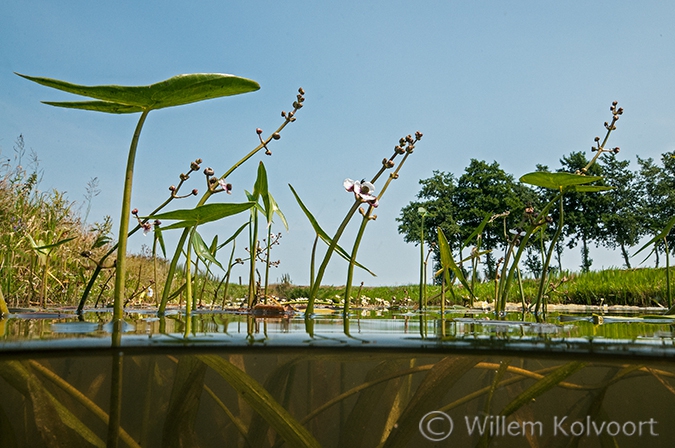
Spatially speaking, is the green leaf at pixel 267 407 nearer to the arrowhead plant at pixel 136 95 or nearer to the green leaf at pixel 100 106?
the arrowhead plant at pixel 136 95

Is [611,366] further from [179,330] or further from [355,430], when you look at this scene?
[179,330]

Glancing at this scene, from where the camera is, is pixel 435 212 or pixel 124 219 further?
pixel 435 212

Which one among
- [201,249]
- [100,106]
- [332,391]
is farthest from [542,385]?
[201,249]

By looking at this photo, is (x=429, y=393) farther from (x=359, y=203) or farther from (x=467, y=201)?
(x=467, y=201)

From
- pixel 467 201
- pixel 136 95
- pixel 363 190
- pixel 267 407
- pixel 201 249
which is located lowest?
pixel 267 407

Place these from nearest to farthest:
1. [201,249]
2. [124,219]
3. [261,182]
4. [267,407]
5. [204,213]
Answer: [267,407] < [124,219] < [204,213] < [261,182] < [201,249]

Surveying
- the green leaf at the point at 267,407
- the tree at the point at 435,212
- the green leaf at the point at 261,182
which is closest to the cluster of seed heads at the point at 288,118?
the green leaf at the point at 261,182

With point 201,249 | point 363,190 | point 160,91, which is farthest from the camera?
point 201,249

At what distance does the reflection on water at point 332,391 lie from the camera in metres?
0.90

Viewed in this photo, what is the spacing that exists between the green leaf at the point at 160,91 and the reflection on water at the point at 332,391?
0.49 metres

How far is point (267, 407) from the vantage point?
0.91 meters

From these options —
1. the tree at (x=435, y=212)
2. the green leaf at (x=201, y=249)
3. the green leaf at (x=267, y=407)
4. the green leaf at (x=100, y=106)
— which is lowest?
the green leaf at (x=267, y=407)

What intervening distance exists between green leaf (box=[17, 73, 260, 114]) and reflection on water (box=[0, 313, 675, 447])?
490 mm

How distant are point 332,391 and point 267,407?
12 centimetres
